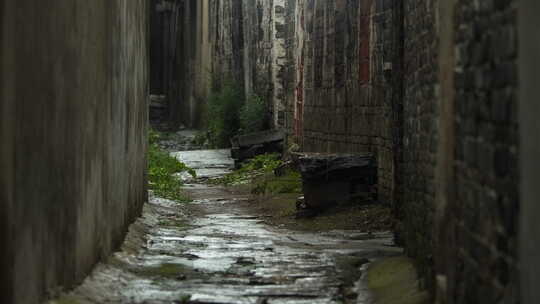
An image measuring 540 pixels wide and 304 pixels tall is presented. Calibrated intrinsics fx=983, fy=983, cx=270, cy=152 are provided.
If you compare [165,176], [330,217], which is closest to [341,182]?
[330,217]

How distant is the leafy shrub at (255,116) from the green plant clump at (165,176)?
7.26 feet

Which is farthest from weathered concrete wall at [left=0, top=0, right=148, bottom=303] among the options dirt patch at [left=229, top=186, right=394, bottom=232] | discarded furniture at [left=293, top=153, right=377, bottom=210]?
discarded furniture at [left=293, top=153, right=377, bottom=210]

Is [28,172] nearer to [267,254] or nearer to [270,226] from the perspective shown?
[267,254]

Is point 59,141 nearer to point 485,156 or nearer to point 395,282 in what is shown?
point 485,156

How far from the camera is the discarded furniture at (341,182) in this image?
423 inches

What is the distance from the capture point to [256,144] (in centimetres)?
1703

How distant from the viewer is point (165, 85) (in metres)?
31.2

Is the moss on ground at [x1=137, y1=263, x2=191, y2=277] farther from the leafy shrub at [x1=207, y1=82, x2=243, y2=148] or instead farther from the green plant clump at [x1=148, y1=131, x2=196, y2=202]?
the leafy shrub at [x1=207, y1=82, x2=243, y2=148]

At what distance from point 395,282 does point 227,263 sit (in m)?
1.58

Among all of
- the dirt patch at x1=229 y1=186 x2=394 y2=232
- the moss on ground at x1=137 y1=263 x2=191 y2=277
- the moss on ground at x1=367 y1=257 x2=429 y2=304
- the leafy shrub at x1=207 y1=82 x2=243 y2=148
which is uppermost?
the leafy shrub at x1=207 y1=82 x2=243 y2=148

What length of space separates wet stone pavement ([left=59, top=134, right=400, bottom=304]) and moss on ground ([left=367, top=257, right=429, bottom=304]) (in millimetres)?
105

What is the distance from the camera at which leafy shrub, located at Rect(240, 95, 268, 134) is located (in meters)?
18.0

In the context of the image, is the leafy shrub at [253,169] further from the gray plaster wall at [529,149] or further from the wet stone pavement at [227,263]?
the gray plaster wall at [529,149]

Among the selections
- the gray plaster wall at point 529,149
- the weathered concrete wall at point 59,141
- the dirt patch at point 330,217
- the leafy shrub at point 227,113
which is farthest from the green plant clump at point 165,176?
the gray plaster wall at point 529,149
